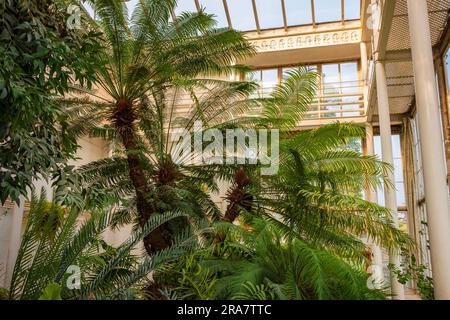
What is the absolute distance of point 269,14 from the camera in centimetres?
1273

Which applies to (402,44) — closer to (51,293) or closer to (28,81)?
(28,81)

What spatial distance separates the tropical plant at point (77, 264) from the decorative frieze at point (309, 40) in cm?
1003

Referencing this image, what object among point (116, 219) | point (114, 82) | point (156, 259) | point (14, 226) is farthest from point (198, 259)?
point (14, 226)

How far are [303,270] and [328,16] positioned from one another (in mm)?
10991

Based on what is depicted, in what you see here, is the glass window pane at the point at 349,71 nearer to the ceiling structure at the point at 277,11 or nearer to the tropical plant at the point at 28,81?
the ceiling structure at the point at 277,11

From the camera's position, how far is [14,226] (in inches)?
360

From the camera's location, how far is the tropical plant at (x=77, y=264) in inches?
131

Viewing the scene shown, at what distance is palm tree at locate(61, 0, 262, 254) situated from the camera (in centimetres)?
604

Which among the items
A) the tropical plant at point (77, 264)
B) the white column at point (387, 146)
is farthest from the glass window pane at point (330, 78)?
the tropical plant at point (77, 264)

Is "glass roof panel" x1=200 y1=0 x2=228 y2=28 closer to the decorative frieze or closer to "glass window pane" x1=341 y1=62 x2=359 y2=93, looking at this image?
the decorative frieze

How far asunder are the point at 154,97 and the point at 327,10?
8047 mm

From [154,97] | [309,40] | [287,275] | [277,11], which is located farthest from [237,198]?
[277,11]
